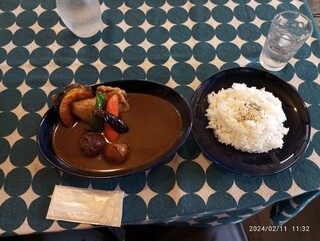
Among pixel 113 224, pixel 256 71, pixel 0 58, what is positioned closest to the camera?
pixel 113 224

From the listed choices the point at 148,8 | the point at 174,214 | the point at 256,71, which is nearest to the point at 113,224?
the point at 174,214

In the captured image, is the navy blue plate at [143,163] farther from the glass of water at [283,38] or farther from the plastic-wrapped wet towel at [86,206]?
the glass of water at [283,38]

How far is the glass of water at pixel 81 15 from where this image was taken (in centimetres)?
119

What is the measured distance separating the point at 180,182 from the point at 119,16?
34.2 inches

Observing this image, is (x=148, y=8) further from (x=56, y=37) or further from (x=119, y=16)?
(x=56, y=37)

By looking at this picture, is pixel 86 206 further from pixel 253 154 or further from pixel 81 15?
pixel 81 15

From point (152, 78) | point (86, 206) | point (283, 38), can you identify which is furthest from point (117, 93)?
point (283, 38)

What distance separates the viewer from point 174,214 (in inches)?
33.9

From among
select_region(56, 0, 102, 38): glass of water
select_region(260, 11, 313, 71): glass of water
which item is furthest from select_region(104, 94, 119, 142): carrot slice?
select_region(260, 11, 313, 71): glass of water

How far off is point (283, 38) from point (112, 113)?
77 cm

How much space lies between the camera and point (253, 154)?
901 mm

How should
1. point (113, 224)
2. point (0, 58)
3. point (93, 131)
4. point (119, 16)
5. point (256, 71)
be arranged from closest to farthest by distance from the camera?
point (113, 224) < point (93, 131) < point (256, 71) < point (0, 58) < point (119, 16)

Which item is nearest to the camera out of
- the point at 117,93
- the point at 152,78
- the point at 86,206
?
the point at 86,206

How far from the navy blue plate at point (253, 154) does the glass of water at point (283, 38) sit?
0.12m
